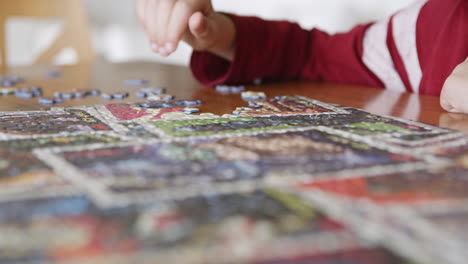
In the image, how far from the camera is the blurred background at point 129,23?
1.64 metres

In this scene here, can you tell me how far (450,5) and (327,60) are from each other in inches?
11.9

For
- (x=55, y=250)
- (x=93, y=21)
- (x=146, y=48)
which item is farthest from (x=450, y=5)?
(x=93, y=21)

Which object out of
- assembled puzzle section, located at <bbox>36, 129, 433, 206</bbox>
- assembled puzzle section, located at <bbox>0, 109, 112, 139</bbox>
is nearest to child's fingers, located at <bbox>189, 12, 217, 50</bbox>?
assembled puzzle section, located at <bbox>0, 109, 112, 139</bbox>

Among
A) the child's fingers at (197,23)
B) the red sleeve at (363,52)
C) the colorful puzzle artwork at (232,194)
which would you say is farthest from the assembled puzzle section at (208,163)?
the red sleeve at (363,52)

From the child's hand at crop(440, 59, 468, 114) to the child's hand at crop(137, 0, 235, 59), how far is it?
16.7 inches

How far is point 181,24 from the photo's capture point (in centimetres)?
89

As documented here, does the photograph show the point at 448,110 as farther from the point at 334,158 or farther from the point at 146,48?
the point at 146,48

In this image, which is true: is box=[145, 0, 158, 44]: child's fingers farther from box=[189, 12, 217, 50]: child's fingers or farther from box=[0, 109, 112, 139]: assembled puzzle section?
box=[0, 109, 112, 139]: assembled puzzle section

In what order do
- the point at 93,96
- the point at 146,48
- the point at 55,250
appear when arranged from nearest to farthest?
the point at 55,250 → the point at 93,96 → the point at 146,48

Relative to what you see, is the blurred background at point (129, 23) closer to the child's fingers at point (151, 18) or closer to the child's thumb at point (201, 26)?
the child's thumb at point (201, 26)

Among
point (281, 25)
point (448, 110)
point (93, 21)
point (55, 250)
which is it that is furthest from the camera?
point (93, 21)

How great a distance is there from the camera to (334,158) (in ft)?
1.46

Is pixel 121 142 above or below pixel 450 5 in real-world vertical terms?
below

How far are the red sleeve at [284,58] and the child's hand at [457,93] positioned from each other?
319 millimetres
